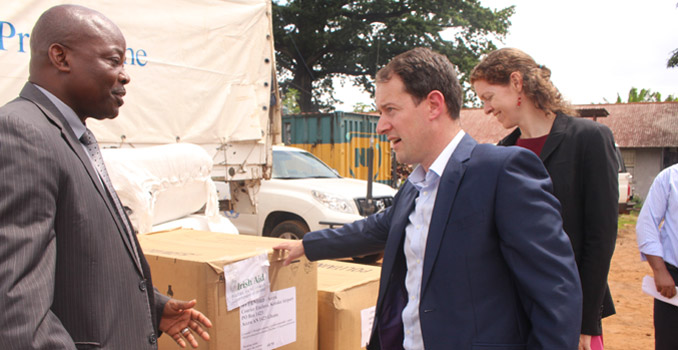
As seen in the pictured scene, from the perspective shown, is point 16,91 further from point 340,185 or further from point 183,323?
point 340,185

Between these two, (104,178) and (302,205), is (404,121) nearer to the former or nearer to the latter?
(104,178)

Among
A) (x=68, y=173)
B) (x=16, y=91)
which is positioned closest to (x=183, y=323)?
(x=68, y=173)

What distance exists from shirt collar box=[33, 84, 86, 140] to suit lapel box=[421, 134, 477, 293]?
3.18 ft

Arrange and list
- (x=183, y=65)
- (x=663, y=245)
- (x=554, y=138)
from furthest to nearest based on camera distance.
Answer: (x=183, y=65)
(x=663, y=245)
(x=554, y=138)

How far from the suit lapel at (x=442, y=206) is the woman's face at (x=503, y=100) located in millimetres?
797

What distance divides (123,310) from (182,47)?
3553mm

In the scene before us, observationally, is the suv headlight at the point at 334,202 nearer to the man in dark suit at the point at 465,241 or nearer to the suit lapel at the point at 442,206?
the man in dark suit at the point at 465,241

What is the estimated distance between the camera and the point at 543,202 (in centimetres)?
134

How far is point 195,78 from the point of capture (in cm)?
457

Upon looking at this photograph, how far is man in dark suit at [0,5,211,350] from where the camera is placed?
3.33 feet

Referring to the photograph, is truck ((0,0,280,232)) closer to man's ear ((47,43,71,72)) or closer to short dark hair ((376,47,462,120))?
man's ear ((47,43,71,72))

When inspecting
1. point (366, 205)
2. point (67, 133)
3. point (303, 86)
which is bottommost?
point (366, 205)

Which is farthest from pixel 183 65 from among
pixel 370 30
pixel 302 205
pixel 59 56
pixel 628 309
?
pixel 370 30

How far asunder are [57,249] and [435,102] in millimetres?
1096
